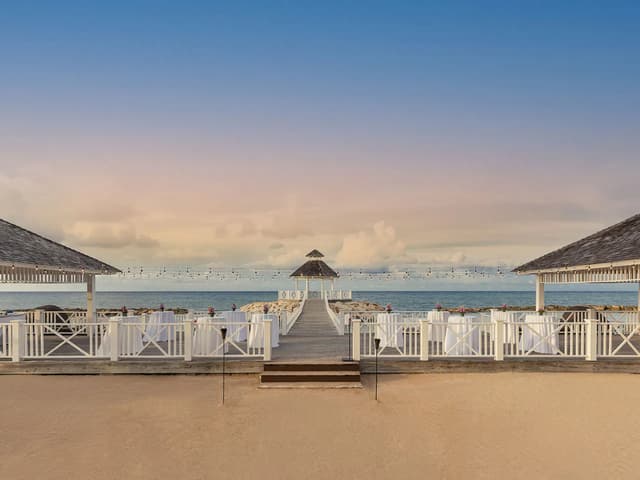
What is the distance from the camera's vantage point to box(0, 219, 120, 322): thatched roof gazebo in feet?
41.6

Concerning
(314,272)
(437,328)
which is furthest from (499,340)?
(314,272)

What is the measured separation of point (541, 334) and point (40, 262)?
13737 mm

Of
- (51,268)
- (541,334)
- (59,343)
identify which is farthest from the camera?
(59,343)

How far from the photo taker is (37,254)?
544 inches

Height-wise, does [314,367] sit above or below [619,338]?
above

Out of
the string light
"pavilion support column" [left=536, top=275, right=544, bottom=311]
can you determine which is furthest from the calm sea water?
"pavilion support column" [left=536, top=275, right=544, bottom=311]

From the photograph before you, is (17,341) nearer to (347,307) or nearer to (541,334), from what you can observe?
(541,334)

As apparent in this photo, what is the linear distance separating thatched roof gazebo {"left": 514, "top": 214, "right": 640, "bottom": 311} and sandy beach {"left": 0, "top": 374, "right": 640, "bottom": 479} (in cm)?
378

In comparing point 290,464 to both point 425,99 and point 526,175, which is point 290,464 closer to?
point 425,99

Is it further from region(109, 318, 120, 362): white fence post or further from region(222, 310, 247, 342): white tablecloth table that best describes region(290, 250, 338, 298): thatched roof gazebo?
region(109, 318, 120, 362): white fence post

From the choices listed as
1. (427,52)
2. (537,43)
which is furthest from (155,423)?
(537,43)

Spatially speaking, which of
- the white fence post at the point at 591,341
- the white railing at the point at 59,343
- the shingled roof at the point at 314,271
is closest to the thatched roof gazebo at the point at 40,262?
the white railing at the point at 59,343

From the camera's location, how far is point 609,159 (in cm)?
2039

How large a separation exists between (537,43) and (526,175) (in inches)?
305
